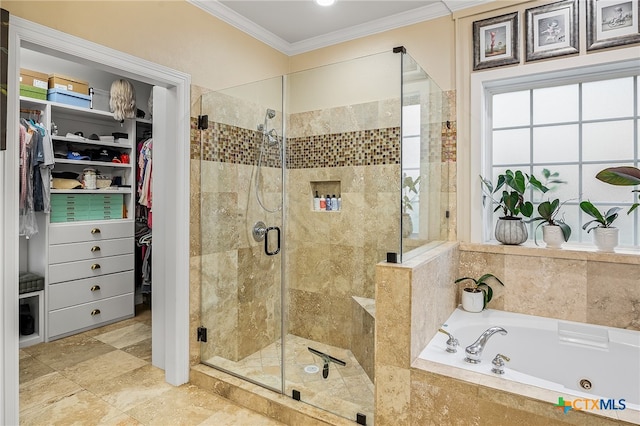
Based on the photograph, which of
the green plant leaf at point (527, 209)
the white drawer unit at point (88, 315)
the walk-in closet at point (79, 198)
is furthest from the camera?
the white drawer unit at point (88, 315)

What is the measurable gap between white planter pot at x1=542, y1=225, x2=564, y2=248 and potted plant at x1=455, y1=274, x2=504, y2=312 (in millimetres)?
380

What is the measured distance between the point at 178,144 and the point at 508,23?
2229mm

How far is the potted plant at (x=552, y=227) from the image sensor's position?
2.22 metres

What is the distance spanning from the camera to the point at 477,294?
2.34 metres

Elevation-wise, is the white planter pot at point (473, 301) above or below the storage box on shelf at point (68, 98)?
below

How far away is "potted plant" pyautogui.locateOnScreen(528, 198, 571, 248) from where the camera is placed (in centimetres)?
222

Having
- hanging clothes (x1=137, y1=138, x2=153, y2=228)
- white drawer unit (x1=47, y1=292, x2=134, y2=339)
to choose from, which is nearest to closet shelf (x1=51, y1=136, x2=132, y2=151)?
hanging clothes (x1=137, y1=138, x2=153, y2=228)

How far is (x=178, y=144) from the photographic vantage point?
231 cm

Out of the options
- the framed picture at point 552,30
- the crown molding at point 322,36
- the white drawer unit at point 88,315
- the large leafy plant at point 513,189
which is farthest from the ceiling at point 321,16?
the white drawer unit at point 88,315

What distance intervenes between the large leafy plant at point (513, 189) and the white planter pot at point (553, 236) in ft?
0.46

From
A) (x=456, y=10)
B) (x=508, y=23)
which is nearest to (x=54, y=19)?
(x=456, y=10)

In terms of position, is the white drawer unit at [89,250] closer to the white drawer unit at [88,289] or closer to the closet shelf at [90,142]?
the white drawer unit at [88,289]

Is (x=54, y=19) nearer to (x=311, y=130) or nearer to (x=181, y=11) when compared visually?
(x=181, y=11)

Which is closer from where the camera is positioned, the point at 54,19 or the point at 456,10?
the point at 54,19
